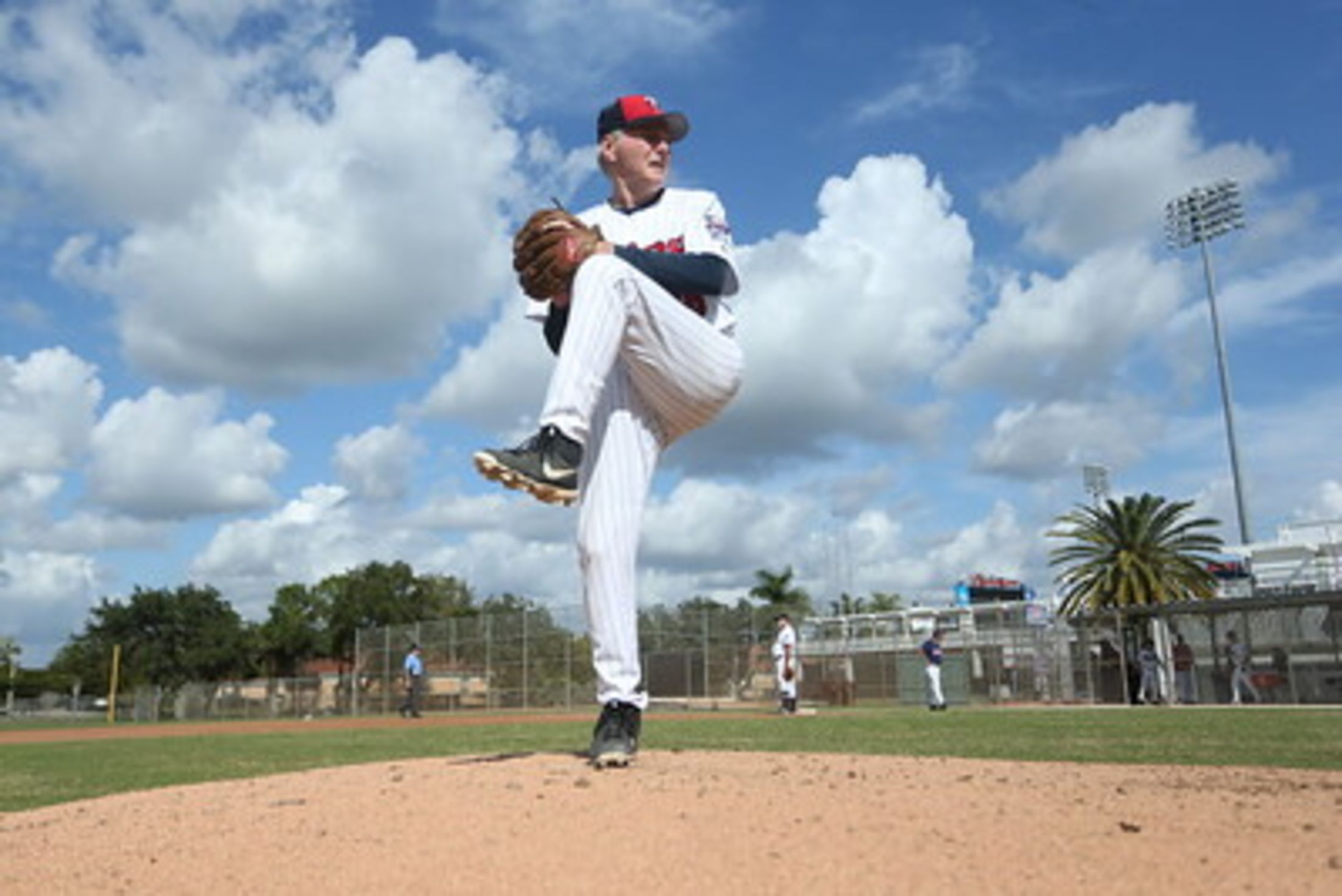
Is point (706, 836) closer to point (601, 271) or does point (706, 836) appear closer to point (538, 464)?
point (538, 464)

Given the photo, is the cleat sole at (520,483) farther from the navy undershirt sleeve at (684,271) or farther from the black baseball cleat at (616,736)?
the black baseball cleat at (616,736)

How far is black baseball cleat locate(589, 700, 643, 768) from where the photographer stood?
386 cm

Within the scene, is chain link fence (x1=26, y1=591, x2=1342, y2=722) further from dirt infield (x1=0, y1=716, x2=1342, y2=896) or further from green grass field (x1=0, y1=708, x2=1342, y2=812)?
dirt infield (x1=0, y1=716, x2=1342, y2=896)

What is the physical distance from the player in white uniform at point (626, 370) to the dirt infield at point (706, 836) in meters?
0.55

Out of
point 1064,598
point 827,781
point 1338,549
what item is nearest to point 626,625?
point 827,781

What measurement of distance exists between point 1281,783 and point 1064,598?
40.8m

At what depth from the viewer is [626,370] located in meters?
4.14

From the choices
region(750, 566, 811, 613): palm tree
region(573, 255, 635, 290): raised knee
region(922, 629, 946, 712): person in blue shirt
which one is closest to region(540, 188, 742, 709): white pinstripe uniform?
region(573, 255, 635, 290): raised knee

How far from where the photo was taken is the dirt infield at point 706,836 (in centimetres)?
222

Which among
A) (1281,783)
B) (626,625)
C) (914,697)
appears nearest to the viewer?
(1281,783)

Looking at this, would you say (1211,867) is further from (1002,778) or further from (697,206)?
(697,206)

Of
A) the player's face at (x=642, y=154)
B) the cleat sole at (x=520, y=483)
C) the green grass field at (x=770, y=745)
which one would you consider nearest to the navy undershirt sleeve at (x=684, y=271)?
the player's face at (x=642, y=154)

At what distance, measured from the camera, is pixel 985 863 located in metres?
2.25

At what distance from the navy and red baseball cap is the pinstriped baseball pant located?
86 centimetres
